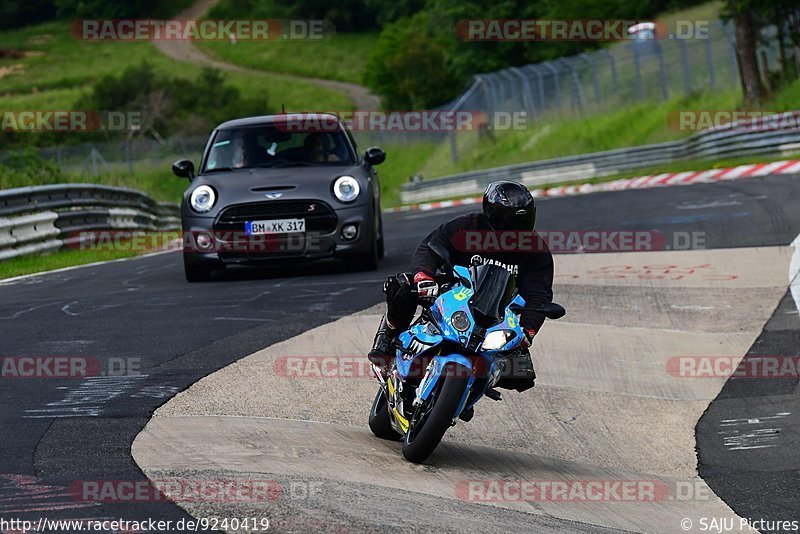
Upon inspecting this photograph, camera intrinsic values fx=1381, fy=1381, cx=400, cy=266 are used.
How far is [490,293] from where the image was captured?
6.22 metres

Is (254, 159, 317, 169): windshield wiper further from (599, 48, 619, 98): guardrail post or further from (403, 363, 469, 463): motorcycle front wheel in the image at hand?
(599, 48, 619, 98): guardrail post

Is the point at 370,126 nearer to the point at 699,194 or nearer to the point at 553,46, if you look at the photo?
the point at 553,46

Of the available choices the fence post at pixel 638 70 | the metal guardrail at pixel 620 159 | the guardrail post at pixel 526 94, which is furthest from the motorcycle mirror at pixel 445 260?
the guardrail post at pixel 526 94

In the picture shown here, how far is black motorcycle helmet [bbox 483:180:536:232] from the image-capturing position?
6418 mm

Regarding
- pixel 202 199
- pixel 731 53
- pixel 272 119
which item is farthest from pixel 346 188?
pixel 731 53

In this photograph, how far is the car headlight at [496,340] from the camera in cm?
614

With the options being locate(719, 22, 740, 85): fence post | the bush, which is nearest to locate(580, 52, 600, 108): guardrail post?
locate(719, 22, 740, 85): fence post

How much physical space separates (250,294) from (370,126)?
172ft

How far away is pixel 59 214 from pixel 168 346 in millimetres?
10044

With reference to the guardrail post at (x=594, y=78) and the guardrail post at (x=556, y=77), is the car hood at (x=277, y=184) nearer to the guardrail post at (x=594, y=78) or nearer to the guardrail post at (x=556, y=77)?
the guardrail post at (x=594, y=78)

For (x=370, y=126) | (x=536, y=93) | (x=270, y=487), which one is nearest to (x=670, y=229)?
(x=270, y=487)

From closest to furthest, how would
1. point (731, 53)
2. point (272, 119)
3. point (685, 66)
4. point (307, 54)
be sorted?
point (272, 119) → point (731, 53) → point (685, 66) → point (307, 54)

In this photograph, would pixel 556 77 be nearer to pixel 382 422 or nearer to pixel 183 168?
pixel 183 168

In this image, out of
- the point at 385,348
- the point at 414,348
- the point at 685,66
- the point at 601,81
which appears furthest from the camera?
the point at 601,81
